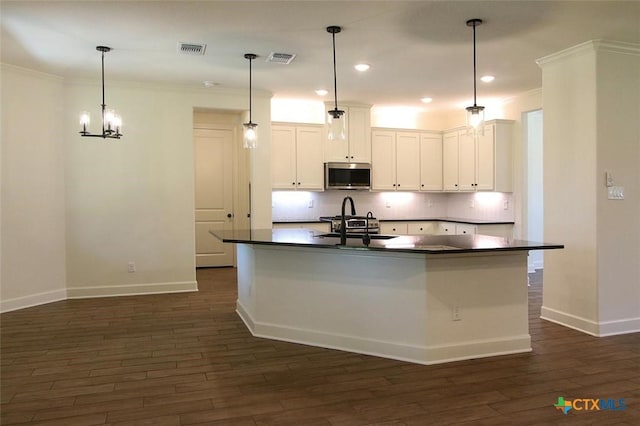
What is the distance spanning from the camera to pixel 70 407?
284 centimetres

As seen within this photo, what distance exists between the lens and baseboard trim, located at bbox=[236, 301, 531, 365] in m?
3.52

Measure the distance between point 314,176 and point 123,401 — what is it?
4.85 meters

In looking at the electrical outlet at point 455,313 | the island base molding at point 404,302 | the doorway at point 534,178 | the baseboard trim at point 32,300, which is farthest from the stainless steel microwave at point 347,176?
the electrical outlet at point 455,313

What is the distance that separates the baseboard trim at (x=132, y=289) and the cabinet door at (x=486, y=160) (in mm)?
4439

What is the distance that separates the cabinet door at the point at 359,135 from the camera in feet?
24.4

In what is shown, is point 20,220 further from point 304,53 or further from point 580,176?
point 580,176

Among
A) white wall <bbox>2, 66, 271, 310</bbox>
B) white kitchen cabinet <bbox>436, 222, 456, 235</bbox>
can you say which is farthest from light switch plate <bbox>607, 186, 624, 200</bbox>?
white wall <bbox>2, 66, 271, 310</bbox>

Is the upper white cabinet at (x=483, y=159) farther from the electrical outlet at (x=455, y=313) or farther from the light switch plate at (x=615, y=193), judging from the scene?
the electrical outlet at (x=455, y=313)

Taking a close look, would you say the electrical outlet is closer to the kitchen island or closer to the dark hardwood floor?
the kitchen island

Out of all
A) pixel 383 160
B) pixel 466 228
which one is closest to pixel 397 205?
pixel 383 160

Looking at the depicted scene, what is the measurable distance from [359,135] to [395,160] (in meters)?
0.78

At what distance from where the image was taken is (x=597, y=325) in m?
4.30

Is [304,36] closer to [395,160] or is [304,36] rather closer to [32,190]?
[32,190]

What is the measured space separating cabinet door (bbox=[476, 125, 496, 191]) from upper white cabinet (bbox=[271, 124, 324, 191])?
7.85 ft
